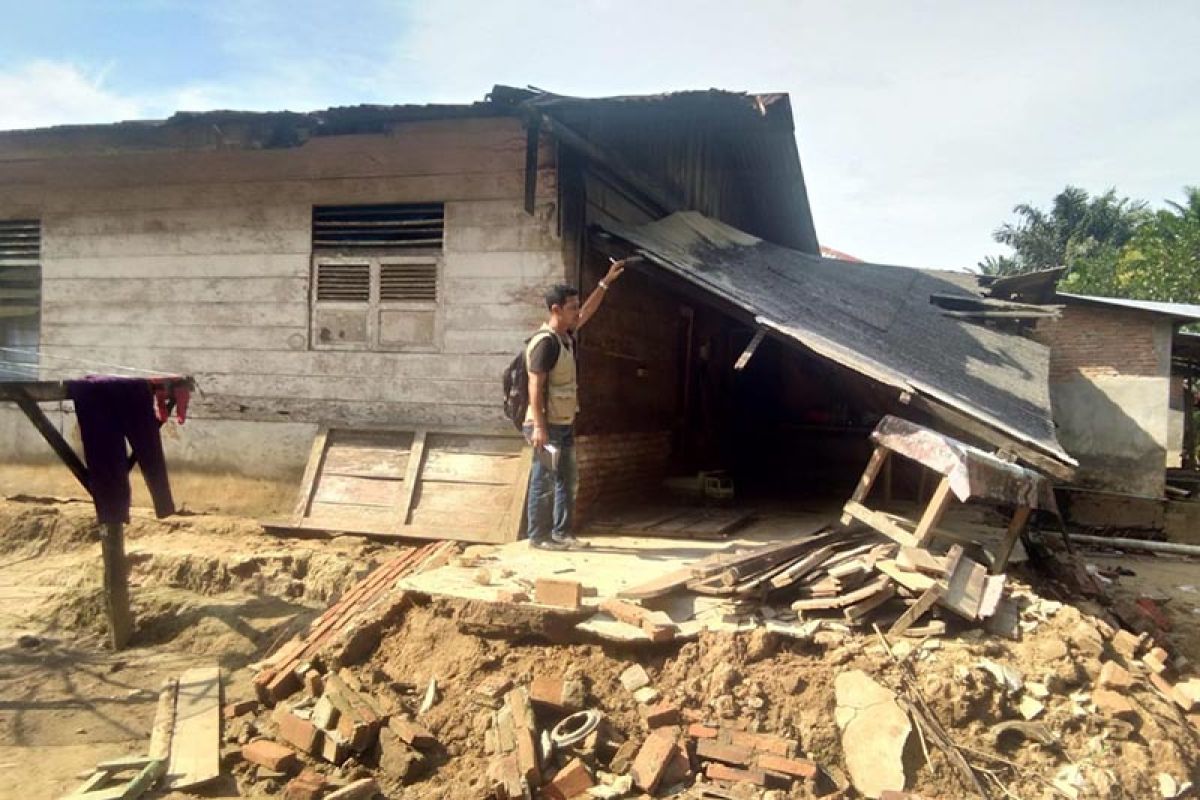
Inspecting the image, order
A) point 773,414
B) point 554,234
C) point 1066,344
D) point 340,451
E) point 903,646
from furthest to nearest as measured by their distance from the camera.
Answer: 1. point 773,414
2. point 1066,344
3. point 340,451
4. point 554,234
5. point 903,646

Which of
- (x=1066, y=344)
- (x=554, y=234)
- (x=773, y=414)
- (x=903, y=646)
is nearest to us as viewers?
(x=903, y=646)

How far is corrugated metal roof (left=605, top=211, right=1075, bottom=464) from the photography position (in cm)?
576

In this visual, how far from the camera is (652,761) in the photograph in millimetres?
3605

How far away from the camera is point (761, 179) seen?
12.8 m

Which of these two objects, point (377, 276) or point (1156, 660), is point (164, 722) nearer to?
point (377, 276)

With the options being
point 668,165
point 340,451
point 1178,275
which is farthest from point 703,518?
point 1178,275

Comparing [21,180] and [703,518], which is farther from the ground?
[21,180]

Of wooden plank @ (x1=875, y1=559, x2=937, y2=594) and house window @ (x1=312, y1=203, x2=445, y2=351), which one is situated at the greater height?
house window @ (x1=312, y1=203, x2=445, y2=351)

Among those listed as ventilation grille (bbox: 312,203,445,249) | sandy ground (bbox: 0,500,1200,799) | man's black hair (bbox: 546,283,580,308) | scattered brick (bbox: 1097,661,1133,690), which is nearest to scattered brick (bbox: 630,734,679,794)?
sandy ground (bbox: 0,500,1200,799)

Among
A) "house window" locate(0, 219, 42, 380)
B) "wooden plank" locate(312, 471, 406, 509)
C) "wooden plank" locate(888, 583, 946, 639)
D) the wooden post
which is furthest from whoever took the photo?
"house window" locate(0, 219, 42, 380)

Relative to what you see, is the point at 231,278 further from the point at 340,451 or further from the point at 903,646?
the point at 903,646

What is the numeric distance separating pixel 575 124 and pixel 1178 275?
20.4 m

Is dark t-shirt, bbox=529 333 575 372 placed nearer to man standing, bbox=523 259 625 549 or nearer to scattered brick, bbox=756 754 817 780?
man standing, bbox=523 259 625 549

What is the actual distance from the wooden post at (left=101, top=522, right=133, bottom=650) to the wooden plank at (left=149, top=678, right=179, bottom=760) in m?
0.77
